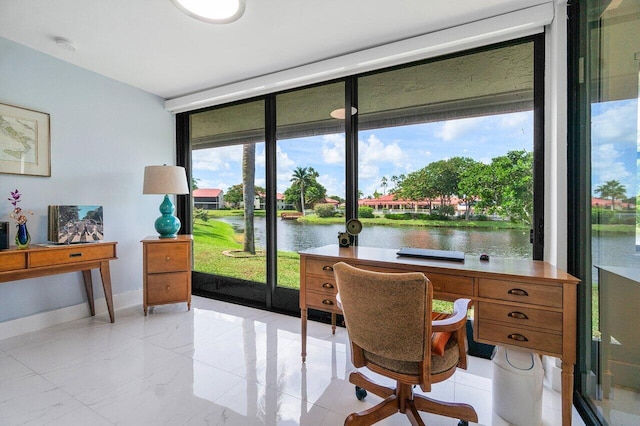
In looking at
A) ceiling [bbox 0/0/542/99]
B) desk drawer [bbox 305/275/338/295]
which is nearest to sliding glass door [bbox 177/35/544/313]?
ceiling [bbox 0/0/542/99]

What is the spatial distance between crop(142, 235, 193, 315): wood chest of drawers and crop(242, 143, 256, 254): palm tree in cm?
64

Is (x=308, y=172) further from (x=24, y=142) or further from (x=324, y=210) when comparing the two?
(x=24, y=142)

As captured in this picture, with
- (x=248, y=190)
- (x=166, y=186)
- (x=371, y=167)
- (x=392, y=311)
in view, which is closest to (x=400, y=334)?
(x=392, y=311)

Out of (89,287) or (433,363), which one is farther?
(89,287)

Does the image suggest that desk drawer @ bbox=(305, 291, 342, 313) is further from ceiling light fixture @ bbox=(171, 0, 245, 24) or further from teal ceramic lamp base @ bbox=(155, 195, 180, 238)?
ceiling light fixture @ bbox=(171, 0, 245, 24)

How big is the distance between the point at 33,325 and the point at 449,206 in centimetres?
381

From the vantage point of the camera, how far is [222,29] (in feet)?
7.32

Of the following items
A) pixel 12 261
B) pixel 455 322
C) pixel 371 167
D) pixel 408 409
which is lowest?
pixel 408 409

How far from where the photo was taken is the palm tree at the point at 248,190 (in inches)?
134

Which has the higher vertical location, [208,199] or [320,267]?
[208,199]

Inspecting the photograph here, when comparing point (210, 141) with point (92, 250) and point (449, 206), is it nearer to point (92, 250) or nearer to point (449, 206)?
point (92, 250)

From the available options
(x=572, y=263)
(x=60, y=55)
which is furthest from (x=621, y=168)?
(x=60, y=55)

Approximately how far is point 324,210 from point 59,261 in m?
2.36

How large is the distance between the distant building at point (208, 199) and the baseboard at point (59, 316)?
Result: 49.5 inches
